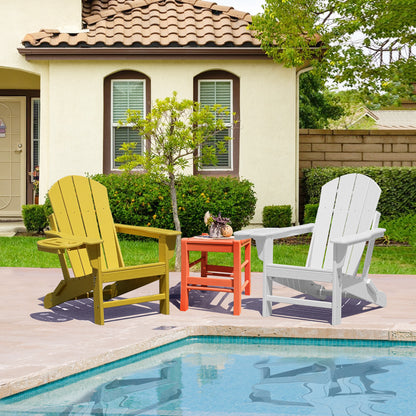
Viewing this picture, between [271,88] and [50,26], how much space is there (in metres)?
4.41

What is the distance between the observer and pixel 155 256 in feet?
31.0

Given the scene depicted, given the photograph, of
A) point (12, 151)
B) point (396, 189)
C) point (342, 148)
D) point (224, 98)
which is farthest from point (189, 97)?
point (12, 151)

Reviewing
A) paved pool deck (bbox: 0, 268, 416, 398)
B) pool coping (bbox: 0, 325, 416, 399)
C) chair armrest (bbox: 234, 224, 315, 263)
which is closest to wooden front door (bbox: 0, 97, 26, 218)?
paved pool deck (bbox: 0, 268, 416, 398)

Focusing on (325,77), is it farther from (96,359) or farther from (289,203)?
(96,359)

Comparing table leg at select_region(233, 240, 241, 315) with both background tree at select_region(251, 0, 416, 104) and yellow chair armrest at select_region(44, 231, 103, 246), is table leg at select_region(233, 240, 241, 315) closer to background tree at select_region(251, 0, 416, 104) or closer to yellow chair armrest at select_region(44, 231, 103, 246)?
yellow chair armrest at select_region(44, 231, 103, 246)

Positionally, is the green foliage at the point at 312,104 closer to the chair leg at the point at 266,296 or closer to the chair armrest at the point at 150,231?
the chair armrest at the point at 150,231

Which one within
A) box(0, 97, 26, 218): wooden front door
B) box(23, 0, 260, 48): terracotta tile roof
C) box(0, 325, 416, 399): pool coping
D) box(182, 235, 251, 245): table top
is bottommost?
box(0, 325, 416, 399): pool coping

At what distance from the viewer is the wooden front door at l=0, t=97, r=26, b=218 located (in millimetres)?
13812

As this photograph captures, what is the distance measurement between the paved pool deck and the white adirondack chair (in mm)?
187

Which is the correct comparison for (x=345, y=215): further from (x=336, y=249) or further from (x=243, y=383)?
(x=243, y=383)

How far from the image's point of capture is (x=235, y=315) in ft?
18.7

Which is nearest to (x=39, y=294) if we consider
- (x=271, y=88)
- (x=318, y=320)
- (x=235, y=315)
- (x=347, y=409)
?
(x=235, y=315)

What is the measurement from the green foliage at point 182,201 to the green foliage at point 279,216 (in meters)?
0.59

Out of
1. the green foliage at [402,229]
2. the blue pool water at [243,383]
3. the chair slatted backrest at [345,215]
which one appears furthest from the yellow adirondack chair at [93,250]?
the green foliage at [402,229]
